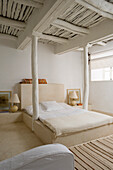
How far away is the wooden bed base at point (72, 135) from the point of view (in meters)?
2.39

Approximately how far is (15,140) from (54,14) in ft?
8.77

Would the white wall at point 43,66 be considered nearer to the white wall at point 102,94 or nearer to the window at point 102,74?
the window at point 102,74

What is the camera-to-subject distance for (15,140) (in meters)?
2.86

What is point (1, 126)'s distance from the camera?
376 centimetres

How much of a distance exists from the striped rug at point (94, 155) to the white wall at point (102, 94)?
7.48ft

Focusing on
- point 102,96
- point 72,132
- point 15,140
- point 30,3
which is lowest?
point 15,140

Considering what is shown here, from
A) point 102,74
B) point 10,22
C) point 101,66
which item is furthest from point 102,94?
point 10,22

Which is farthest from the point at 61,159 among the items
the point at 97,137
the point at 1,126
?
the point at 1,126

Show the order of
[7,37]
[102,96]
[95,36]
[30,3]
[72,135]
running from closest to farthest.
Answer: [30,3]
[72,135]
[95,36]
[7,37]
[102,96]

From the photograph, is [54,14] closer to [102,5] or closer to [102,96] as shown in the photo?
[102,5]

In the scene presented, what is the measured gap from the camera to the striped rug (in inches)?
77.0

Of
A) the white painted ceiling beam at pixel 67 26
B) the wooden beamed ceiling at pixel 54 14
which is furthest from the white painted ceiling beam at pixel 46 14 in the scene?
the white painted ceiling beam at pixel 67 26

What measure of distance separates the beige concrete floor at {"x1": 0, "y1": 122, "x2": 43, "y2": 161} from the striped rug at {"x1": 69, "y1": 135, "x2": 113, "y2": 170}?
854 millimetres

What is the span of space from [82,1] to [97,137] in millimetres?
2641
